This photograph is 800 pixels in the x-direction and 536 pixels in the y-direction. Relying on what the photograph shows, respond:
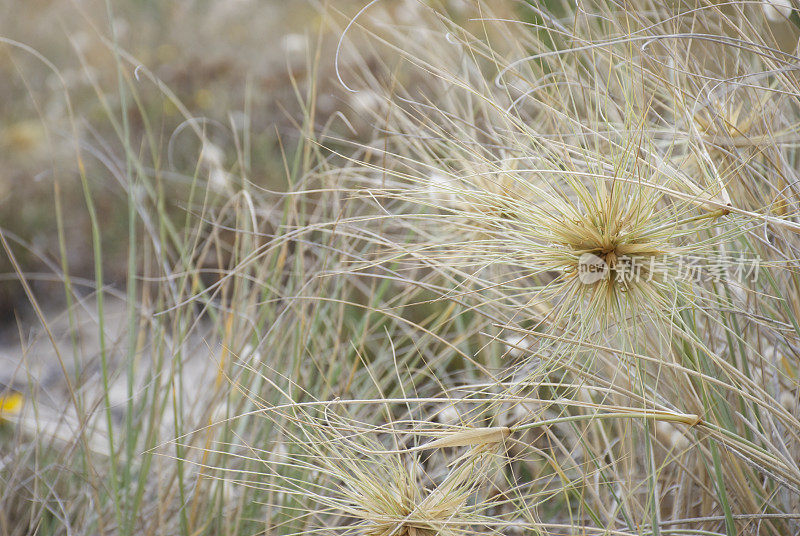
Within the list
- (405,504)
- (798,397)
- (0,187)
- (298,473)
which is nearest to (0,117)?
(0,187)

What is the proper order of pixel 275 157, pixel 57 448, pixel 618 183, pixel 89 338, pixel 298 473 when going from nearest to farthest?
pixel 618 183 < pixel 298 473 < pixel 57 448 < pixel 89 338 < pixel 275 157

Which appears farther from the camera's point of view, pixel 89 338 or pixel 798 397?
pixel 89 338

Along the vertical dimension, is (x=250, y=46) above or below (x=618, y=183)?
above

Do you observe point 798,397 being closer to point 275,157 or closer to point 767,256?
point 767,256

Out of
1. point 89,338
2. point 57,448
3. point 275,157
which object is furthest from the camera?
point 275,157

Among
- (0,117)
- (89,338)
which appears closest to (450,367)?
(89,338)

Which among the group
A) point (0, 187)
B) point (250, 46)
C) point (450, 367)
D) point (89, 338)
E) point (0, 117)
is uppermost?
point (250, 46)

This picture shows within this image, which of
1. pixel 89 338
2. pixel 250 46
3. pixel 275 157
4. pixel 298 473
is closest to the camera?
pixel 298 473

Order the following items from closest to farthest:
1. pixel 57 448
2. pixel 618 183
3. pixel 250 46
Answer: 1. pixel 618 183
2. pixel 57 448
3. pixel 250 46

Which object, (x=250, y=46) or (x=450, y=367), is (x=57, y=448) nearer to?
(x=450, y=367)
